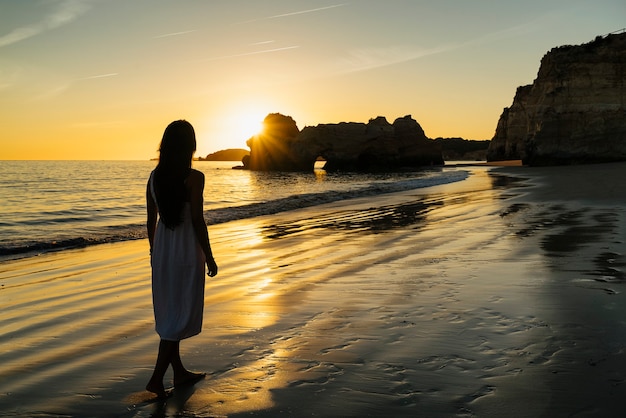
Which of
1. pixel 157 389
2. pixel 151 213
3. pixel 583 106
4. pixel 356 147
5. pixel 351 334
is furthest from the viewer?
pixel 356 147

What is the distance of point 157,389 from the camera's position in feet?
11.7

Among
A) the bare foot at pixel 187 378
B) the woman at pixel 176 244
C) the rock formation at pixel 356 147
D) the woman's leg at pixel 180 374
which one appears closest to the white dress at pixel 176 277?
the woman at pixel 176 244

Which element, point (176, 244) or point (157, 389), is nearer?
point (157, 389)

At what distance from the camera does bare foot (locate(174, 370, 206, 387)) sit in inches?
146

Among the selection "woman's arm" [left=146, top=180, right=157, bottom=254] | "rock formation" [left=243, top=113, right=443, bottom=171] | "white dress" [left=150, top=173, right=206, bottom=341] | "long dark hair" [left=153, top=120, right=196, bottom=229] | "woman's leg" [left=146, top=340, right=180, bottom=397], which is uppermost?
"rock formation" [left=243, top=113, right=443, bottom=171]

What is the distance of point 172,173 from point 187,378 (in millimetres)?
1523

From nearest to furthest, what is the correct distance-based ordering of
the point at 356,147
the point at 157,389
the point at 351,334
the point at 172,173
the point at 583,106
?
the point at 157,389
the point at 172,173
the point at 351,334
the point at 583,106
the point at 356,147

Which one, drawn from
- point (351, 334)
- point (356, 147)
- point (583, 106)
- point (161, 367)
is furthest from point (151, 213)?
point (356, 147)

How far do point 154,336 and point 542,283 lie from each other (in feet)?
14.7

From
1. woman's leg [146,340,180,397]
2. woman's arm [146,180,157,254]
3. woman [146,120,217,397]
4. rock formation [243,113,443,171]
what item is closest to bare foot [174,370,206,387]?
woman [146,120,217,397]

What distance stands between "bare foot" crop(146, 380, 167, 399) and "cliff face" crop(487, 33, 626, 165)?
2087 inches

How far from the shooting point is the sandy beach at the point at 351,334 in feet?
10.8

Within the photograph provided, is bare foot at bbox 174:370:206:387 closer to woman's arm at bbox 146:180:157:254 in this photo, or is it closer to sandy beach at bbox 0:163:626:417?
sandy beach at bbox 0:163:626:417

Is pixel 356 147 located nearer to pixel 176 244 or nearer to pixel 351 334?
pixel 351 334
